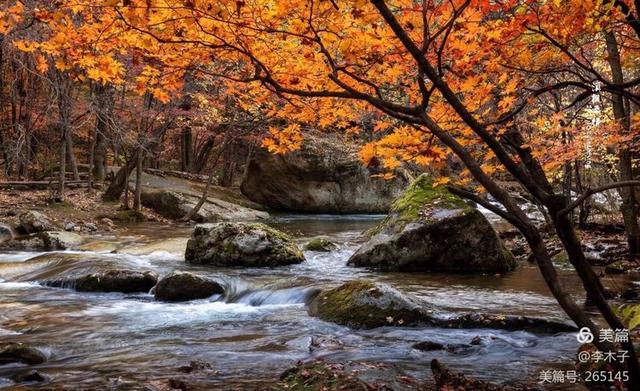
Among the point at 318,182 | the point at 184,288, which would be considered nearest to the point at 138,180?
the point at 318,182

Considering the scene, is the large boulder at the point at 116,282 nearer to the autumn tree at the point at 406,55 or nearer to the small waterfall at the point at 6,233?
the autumn tree at the point at 406,55

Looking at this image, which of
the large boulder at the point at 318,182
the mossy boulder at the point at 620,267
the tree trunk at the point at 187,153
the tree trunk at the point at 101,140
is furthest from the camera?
the tree trunk at the point at 187,153

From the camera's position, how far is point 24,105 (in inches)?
784

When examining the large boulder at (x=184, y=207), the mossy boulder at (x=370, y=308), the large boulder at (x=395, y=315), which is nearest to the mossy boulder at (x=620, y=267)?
the large boulder at (x=395, y=315)

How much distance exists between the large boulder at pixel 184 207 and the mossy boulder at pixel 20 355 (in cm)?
1413

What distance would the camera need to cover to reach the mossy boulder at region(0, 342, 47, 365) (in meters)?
5.18

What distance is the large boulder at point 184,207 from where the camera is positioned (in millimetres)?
19828

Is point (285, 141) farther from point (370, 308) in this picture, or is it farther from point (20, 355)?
point (20, 355)

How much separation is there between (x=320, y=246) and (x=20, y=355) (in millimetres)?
8431

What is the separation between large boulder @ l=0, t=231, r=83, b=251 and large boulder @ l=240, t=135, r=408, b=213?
40.6ft

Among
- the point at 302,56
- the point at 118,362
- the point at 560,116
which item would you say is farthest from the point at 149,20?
the point at 560,116

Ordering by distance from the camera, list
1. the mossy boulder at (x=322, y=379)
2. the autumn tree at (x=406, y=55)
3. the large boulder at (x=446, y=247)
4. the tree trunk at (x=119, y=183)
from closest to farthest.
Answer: the autumn tree at (x=406, y=55), the mossy boulder at (x=322, y=379), the large boulder at (x=446, y=247), the tree trunk at (x=119, y=183)

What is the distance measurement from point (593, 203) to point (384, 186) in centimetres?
1053

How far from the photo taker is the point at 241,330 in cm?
691
